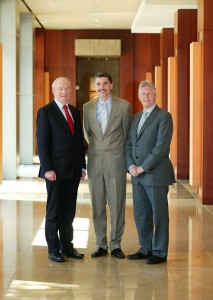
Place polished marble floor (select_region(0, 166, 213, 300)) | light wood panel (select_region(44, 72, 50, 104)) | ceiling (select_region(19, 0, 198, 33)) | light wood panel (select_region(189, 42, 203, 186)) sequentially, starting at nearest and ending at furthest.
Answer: polished marble floor (select_region(0, 166, 213, 300))
light wood panel (select_region(189, 42, 203, 186))
ceiling (select_region(19, 0, 198, 33))
light wood panel (select_region(44, 72, 50, 104))

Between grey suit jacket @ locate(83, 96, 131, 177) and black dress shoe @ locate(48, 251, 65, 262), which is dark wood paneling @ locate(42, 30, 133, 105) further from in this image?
black dress shoe @ locate(48, 251, 65, 262)

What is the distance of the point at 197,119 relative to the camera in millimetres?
10961

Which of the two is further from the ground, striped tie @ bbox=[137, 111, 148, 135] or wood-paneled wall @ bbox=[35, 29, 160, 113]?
wood-paneled wall @ bbox=[35, 29, 160, 113]

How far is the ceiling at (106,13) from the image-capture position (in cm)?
1443

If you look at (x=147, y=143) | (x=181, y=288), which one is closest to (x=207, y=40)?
(x=147, y=143)

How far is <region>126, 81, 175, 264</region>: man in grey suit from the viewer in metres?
6.10

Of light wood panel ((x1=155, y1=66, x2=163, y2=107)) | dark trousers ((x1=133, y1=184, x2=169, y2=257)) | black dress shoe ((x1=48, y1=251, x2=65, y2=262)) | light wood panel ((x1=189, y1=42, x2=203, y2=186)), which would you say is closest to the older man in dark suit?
black dress shoe ((x1=48, y1=251, x2=65, y2=262))

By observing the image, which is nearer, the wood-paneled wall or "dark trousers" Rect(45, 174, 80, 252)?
"dark trousers" Rect(45, 174, 80, 252)

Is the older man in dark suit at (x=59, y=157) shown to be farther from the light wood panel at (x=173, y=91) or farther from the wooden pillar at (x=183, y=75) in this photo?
the light wood panel at (x=173, y=91)

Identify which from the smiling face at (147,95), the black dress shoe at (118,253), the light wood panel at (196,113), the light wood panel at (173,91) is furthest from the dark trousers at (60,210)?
the light wood panel at (173,91)

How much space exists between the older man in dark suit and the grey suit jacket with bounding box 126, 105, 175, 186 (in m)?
0.57

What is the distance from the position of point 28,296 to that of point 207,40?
636cm

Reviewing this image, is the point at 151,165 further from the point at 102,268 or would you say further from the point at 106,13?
the point at 106,13

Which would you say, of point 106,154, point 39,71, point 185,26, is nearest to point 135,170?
point 106,154
